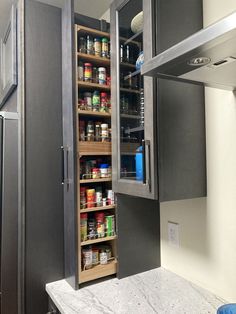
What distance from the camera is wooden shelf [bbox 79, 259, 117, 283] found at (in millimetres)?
1257

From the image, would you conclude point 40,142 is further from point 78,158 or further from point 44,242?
point 44,242

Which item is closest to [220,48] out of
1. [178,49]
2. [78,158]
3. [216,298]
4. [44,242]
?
[178,49]

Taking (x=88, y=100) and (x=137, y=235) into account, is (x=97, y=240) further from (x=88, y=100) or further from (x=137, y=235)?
(x=88, y=100)

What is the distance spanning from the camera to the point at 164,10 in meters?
1.05

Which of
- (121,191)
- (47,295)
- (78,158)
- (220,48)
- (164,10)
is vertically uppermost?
(164,10)

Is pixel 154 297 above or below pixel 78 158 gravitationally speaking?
below

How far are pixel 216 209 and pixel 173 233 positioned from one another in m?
0.33

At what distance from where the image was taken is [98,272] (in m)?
1.30

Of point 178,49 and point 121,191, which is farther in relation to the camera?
point 121,191

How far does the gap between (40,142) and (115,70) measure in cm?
53

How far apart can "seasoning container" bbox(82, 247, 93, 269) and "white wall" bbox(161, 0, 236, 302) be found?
496 mm

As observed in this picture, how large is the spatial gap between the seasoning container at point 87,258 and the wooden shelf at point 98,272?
0.02 meters

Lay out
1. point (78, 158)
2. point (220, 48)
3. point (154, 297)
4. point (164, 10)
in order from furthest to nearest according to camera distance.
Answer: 1. point (78, 158)
2. point (154, 297)
3. point (164, 10)
4. point (220, 48)

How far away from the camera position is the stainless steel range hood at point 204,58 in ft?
1.91
